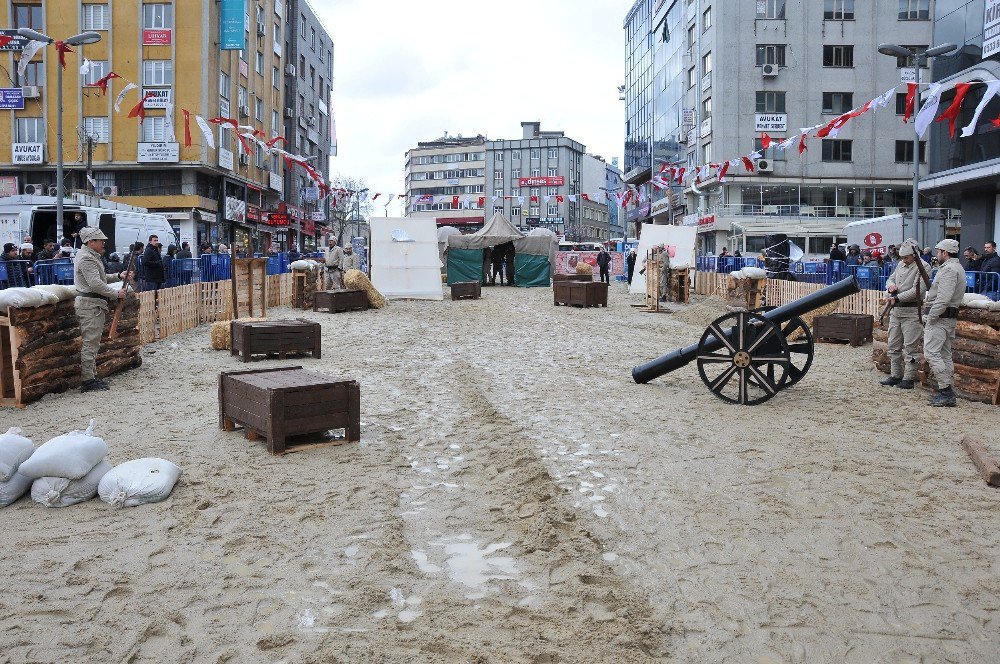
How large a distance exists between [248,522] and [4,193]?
132 ft

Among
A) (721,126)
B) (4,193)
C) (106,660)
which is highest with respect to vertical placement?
(721,126)

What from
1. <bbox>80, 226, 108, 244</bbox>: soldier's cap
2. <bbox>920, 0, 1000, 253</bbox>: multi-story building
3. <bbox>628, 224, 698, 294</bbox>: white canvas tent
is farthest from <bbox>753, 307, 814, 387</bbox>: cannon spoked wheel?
<bbox>628, 224, 698, 294</bbox>: white canvas tent

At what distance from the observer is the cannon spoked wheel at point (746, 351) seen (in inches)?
366

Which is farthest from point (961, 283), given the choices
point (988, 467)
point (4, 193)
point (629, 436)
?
point (4, 193)

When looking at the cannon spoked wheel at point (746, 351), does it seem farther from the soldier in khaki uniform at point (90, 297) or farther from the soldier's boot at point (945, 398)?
the soldier in khaki uniform at point (90, 297)

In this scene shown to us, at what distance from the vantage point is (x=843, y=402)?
9.55 meters

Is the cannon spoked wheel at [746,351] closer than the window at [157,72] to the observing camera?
Yes

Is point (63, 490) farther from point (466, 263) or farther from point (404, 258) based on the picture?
point (466, 263)

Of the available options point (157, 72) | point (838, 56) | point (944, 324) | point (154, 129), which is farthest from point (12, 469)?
point (838, 56)

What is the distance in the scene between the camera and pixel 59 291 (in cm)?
971

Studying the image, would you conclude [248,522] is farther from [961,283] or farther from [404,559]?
[961,283]

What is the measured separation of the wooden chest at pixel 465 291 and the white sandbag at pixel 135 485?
21025 mm

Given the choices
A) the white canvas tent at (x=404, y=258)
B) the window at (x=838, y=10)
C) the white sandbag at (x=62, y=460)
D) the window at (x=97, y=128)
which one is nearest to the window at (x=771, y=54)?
the window at (x=838, y=10)

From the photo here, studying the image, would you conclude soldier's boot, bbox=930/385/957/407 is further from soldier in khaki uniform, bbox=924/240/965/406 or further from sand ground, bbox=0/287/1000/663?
sand ground, bbox=0/287/1000/663
